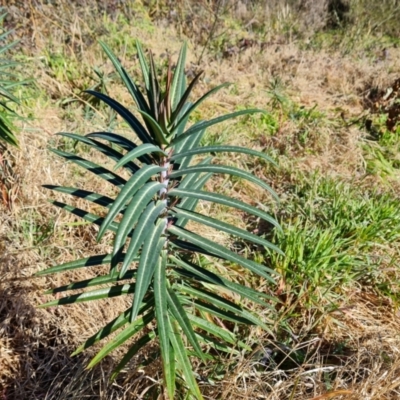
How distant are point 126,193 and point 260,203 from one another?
6.59 feet

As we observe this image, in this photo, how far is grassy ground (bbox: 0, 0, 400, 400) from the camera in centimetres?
169

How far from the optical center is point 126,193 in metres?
0.88

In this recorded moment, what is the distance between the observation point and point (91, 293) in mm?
1216

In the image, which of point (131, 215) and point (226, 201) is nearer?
point (131, 215)

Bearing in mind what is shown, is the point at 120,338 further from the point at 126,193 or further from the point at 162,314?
the point at 126,193

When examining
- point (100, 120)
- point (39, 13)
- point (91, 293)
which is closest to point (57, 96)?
point (100, 120)

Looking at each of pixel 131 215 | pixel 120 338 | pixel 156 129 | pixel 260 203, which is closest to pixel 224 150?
pixel 156 129

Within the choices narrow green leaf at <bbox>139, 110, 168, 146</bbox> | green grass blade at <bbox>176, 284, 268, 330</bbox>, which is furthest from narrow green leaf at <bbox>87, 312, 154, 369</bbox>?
narrow green leaf at <bbox>139, 110, 168, 146</bbox>

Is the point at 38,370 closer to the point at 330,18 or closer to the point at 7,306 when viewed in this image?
the point at 7,306

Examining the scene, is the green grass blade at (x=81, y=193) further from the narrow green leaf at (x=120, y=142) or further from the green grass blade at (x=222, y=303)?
the green grass blade at (x=222, y=303)

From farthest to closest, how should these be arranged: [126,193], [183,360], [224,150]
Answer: [183,360] < [224,150] < [126,193]

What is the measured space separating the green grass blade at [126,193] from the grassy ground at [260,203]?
832mm

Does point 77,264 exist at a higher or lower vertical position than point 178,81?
lower

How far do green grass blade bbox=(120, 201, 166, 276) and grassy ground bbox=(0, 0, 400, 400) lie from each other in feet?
2.37
